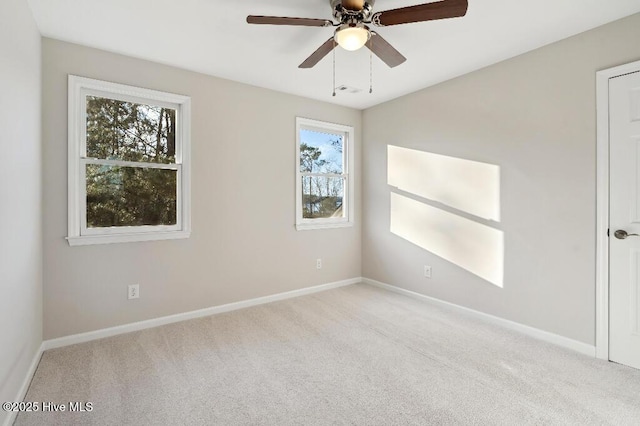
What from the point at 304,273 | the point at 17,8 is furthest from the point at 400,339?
the point at 17,8

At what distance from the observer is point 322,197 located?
445cm

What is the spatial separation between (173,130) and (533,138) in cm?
343

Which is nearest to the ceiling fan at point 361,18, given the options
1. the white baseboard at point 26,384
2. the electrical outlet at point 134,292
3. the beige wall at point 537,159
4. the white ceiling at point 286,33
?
the white ceiling at point 286,33

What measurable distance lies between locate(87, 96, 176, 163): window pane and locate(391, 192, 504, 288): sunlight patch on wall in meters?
2.77

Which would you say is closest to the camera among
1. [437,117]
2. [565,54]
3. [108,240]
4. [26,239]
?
[26,239]

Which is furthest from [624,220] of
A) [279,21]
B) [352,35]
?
[279,21]

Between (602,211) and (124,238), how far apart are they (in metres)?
4.00

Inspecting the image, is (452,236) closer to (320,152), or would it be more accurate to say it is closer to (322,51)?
(320,152)

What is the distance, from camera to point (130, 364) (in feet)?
7.82

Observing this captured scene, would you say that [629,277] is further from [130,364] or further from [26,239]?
[26,239]

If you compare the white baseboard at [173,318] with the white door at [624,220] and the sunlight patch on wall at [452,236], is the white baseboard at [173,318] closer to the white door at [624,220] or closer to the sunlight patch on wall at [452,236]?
the sunlight patch on wall at [452,236]

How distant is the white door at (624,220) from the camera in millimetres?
2332

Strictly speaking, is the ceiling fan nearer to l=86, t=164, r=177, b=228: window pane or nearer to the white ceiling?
the white ceiling

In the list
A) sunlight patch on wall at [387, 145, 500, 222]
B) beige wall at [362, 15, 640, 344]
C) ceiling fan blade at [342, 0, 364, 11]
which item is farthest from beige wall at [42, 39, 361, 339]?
ceiling fan blade at [342, 0, 364, 11]
